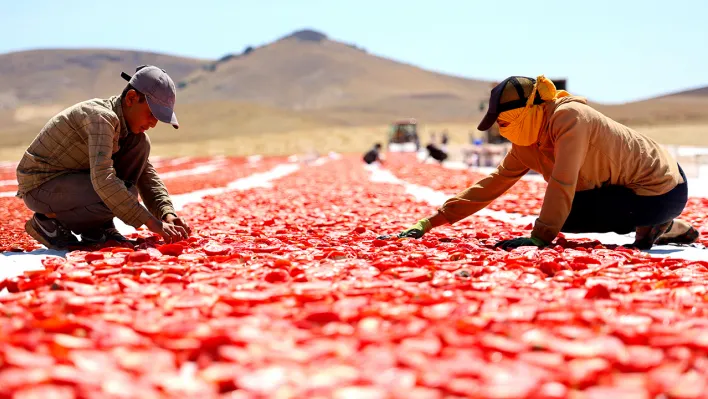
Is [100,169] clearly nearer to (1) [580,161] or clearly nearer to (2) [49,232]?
(2) [49,232]

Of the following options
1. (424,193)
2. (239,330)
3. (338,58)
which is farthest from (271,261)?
(338,58)

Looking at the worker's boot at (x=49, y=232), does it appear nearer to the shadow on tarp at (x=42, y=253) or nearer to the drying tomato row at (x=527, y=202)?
the shadow on tarp at (x=42, y=253)

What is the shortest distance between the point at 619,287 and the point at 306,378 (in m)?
1.93

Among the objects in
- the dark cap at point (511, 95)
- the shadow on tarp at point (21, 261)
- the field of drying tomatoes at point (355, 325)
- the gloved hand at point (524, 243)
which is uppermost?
the dark cap at point (511, 95)

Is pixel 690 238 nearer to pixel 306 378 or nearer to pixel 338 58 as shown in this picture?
pixel 306 378

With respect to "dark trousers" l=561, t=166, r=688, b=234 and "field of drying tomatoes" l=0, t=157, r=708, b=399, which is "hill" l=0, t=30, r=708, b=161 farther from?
"field of drying tomatoes" l=0, t=157, r=708, b=399

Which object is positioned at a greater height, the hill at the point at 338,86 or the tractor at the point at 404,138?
the hill at the point at 338,86

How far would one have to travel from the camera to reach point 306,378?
6.66ft

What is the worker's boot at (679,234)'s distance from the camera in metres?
5.43

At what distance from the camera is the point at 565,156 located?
14.8ft

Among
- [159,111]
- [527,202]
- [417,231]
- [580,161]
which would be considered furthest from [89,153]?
[527,202]

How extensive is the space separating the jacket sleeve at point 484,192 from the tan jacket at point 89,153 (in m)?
2.23

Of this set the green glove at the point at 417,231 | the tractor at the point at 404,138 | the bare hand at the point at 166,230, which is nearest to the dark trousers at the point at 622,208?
the green glove at the point at 417,231

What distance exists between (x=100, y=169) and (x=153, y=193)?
0.83 m
